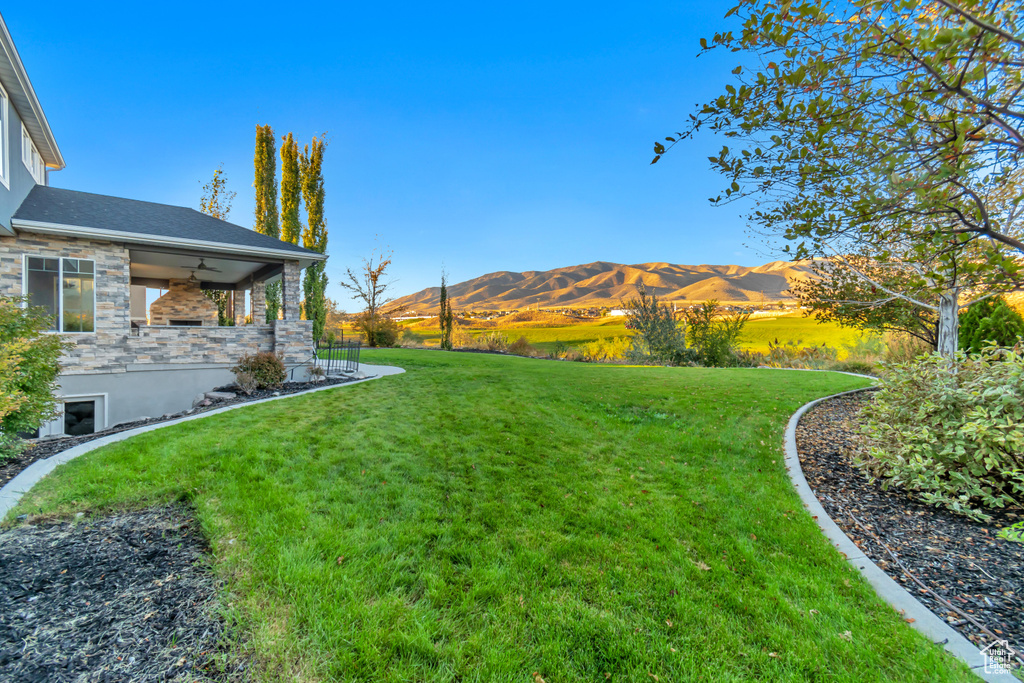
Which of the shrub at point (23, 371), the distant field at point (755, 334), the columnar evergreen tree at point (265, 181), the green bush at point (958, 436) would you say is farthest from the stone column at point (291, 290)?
the distant field at point (755, 334)

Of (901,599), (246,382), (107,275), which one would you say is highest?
(107,275)

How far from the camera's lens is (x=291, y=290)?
10711 mm

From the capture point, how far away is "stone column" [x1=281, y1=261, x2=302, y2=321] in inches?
417

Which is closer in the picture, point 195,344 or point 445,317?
point 195,344

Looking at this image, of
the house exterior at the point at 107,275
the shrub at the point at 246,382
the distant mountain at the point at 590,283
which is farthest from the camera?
the distant mountain at the point at 590,283

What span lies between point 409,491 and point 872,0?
15.3ft

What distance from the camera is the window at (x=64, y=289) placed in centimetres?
832

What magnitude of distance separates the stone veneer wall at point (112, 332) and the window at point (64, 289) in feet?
0.41

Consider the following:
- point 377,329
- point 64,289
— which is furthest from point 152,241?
point 377,329

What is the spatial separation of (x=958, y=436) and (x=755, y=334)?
22.7 metres

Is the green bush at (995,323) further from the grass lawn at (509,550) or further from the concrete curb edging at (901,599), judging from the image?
the concrete curb edging at (901,599)

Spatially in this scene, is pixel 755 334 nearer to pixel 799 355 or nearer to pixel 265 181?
pixel 799 355

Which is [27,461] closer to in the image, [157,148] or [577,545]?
[577,545]

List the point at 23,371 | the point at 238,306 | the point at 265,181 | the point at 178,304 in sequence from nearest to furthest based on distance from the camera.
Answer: the point at 23,371, the point at 178,304, the point at 238,306, the point at 265,181
